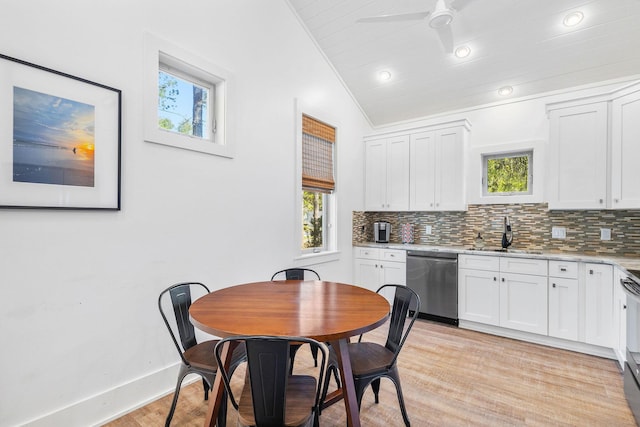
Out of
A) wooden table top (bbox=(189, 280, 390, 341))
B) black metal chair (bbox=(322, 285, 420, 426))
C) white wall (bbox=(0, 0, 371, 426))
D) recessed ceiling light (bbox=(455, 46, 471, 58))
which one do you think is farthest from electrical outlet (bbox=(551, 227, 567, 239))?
white wall (bbox=(0, 0, 371, 426))

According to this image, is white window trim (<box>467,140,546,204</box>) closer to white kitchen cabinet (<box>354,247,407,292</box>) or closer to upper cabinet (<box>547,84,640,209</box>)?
upper cabinet (<box>547,84,640,209</box>)

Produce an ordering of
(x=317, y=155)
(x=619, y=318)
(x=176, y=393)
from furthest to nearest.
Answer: (x=317, y=155)
(x=619, y=318)
(x=176, y=393)

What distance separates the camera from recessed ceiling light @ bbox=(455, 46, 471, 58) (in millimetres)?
3381

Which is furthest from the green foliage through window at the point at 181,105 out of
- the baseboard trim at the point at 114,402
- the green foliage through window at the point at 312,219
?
the baseboard trim at the point at 114,402

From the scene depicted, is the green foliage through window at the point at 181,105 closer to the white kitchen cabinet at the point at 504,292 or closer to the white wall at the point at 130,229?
the white wall at the point at 130,229

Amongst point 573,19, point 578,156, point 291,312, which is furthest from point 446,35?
point 291,312

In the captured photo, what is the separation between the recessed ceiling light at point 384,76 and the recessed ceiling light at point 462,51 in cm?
82

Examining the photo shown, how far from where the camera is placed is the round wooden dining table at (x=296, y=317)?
4.65ft

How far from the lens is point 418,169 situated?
421 cm

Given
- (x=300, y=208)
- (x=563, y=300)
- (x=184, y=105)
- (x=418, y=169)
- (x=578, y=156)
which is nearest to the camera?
(x=184, y=105)

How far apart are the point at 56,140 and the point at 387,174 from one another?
3688mm

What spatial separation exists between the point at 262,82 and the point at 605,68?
11.7 ft

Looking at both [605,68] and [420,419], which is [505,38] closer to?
[605,68]

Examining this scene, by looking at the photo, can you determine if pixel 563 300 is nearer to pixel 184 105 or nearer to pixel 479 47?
pixel 479 47
